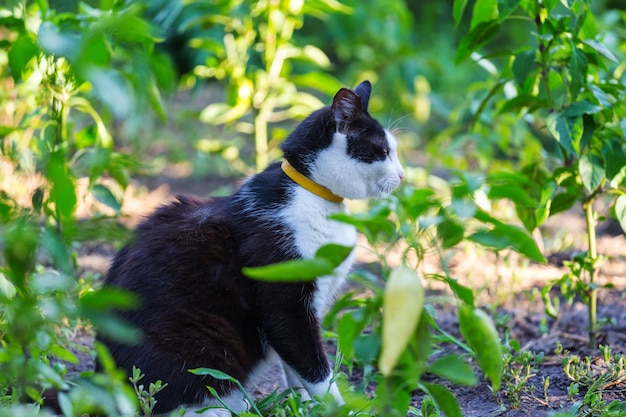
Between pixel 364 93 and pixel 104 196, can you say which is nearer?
pixel 364 93

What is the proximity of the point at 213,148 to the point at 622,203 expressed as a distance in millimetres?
2399

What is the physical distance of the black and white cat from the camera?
6.35 ft

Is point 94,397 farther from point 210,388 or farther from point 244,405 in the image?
point 244,405

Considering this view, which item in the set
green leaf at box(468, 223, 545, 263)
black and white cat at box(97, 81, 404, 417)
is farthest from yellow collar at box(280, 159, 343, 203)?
green leaf at box(468, 223, 545, 263)

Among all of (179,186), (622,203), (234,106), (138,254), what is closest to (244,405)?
(138,254)

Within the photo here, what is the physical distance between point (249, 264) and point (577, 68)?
1064mm

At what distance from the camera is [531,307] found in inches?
114

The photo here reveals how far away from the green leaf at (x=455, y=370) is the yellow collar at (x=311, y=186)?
0.92 metres

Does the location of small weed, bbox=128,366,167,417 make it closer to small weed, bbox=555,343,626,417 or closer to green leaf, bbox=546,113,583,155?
small weed, bbox=555,343,626,417

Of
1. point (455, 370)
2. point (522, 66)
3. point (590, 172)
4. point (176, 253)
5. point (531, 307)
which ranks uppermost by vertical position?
point (522, 66)

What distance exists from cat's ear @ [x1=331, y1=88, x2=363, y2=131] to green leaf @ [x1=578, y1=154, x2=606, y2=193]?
652 mm

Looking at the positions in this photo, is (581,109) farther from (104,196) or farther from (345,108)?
(104,196)

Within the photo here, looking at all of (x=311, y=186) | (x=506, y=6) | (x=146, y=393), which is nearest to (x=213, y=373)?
(x=146, y=393)

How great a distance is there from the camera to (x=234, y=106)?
376 centimetres
